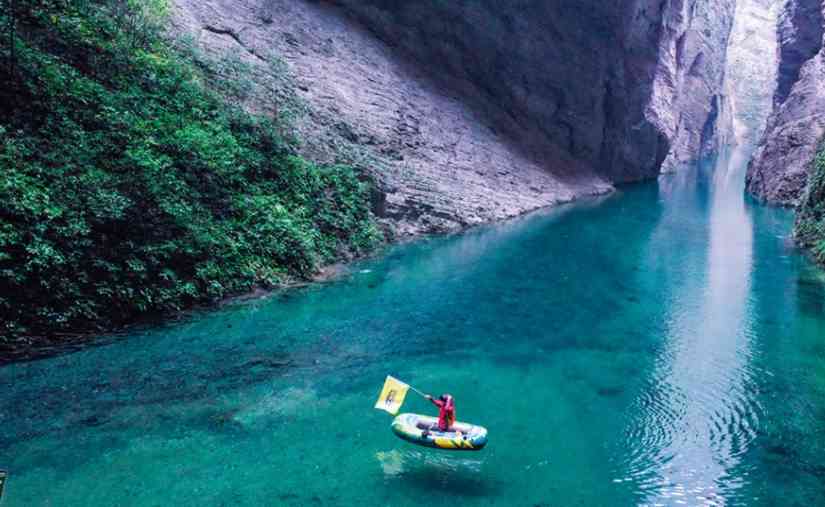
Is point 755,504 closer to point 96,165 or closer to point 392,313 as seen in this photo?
point 392,313

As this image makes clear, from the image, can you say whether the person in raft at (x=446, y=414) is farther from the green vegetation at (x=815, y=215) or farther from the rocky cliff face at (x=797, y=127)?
the rocky cliff face at (x=797, y=127)

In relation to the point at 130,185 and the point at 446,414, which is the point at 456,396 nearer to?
the point at 446,414

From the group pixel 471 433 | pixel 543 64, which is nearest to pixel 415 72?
pixel 543 64

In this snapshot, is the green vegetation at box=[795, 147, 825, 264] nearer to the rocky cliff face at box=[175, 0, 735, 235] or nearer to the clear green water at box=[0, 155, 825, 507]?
the clear green water at box=[0, 155, 825, 507]

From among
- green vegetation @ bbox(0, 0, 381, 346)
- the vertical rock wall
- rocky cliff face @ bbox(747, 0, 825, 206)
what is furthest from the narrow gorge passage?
the vertical rock wall

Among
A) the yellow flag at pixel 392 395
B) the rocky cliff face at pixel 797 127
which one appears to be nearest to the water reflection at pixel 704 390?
the yellow flag at pixel 392 395

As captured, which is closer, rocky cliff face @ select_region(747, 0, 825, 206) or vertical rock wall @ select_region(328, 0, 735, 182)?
rocky cliff face @ select_region(747, 0, 825, 206)
